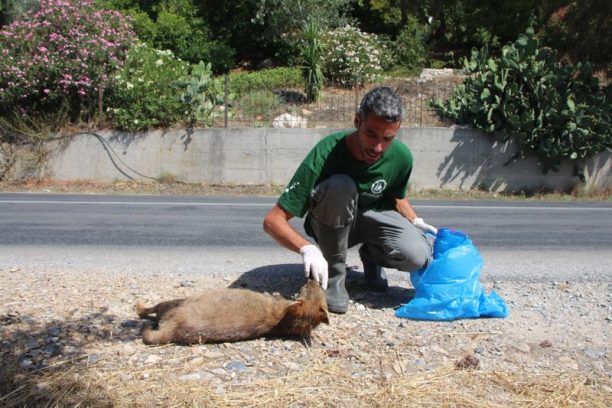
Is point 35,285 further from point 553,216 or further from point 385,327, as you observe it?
point 553,216

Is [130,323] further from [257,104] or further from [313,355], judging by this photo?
[257,104]

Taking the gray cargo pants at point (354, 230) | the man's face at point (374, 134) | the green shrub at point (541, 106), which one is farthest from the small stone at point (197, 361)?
the green shrub at point (541, 106)

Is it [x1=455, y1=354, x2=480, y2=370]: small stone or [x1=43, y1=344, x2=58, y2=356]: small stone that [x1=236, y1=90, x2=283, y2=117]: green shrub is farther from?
[x1=455, y1=354, x2=480, y2=370]: small stone

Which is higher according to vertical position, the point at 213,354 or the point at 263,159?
the point at 213,354

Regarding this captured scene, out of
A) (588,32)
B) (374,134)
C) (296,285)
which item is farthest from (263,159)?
(374,134)

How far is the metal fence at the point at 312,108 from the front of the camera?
49.9 feet

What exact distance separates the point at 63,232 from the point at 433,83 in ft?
43.4

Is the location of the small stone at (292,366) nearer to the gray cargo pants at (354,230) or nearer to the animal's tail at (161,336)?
the animal's tail at (161,336)

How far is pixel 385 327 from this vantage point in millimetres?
3801

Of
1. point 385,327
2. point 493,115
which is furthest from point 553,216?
point 385,327

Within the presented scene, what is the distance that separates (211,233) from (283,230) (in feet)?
13.1

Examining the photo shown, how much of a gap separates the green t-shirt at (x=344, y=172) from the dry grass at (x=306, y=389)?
1.06 metres

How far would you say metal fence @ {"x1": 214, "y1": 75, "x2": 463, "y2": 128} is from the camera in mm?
15211

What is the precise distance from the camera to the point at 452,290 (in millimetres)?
4008
